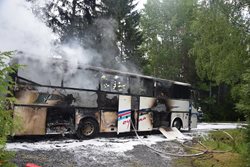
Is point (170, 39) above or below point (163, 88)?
above

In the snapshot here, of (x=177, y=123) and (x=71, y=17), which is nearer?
(x=177, y=123)

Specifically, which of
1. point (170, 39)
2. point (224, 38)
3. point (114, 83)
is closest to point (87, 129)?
point (114, 83)

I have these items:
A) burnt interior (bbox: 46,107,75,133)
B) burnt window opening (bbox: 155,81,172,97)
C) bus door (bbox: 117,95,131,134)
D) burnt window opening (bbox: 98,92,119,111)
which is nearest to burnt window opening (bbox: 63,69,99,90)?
burnt window opening (bbox: 98,92,119,111)

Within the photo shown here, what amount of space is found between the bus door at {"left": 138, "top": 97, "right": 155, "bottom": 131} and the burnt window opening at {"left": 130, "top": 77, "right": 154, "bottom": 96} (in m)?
0.30

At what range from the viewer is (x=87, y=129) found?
1221 centimetres

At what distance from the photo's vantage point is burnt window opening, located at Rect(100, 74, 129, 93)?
12570 mm

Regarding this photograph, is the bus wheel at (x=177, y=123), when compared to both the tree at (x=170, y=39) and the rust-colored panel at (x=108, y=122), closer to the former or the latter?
the rust-colored panel at (x=108, y=122)

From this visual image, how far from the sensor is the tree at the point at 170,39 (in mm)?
35562

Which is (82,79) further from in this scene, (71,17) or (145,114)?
(71,17)

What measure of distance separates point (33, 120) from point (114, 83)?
13.0 ft

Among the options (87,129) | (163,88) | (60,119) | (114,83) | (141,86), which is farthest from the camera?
(163,88)

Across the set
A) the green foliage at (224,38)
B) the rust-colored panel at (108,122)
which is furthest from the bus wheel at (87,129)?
the green foliage at (224,38)

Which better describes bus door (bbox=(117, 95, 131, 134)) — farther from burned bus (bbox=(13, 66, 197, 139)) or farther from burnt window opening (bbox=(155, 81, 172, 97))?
burnt window opening (bbox=(155, 81, 172, 97))

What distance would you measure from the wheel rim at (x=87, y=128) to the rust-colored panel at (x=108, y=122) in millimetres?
461
